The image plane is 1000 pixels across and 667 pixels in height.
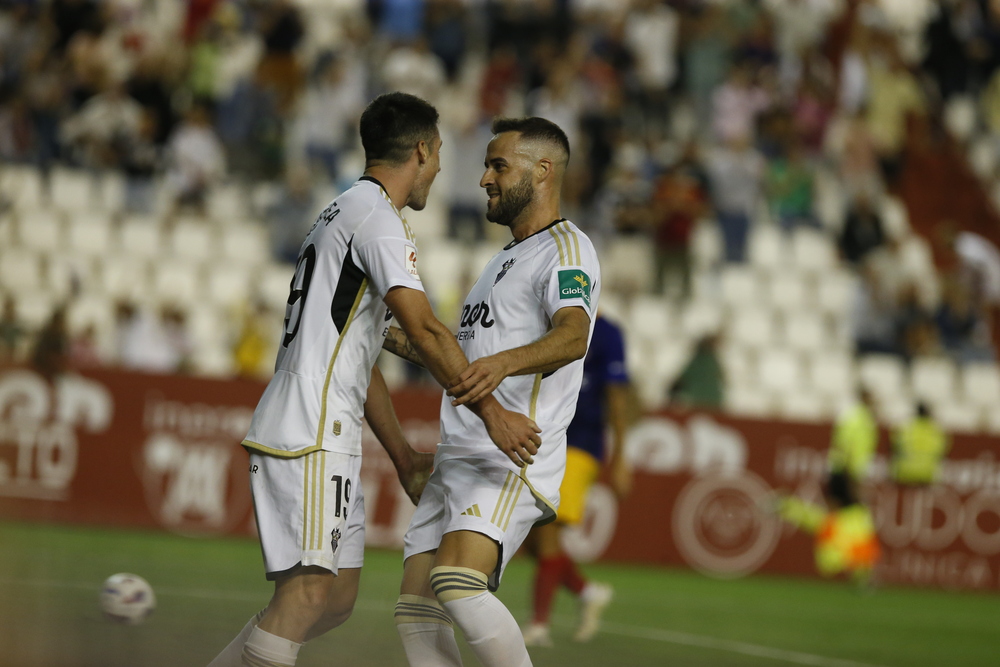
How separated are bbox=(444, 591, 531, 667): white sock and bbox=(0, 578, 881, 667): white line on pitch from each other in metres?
4.36

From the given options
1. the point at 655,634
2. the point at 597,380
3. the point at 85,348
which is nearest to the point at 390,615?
the point at 655,634

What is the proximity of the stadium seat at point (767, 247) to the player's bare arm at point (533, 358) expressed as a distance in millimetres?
13560

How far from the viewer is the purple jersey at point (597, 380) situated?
9.34 metres

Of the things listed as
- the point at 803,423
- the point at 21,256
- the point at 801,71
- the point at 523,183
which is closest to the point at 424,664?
the point at 523,183

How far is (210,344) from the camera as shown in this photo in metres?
16.2

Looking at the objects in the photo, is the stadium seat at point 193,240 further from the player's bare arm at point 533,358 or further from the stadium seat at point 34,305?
the player's bare arm at point 533,358

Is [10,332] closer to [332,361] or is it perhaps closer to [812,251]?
[332,361]

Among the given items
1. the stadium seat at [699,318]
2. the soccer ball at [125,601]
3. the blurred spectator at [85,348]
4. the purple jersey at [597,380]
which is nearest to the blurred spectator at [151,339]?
the blurred spectator at [85,348]

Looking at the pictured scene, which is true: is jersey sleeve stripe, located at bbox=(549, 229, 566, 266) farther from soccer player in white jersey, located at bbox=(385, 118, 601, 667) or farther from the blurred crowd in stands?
the blurred crowd in stands

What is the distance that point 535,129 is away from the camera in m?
5.70

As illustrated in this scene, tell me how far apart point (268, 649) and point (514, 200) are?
211cm

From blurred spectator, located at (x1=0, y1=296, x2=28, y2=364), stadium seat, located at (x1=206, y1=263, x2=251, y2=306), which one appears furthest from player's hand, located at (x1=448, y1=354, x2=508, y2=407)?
stadium seat, located at (x1=206, y1=263, x2=251, y2=306)

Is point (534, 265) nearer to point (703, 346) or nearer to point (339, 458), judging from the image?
point (339, 458)

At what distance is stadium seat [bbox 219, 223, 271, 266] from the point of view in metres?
A: 17.1
